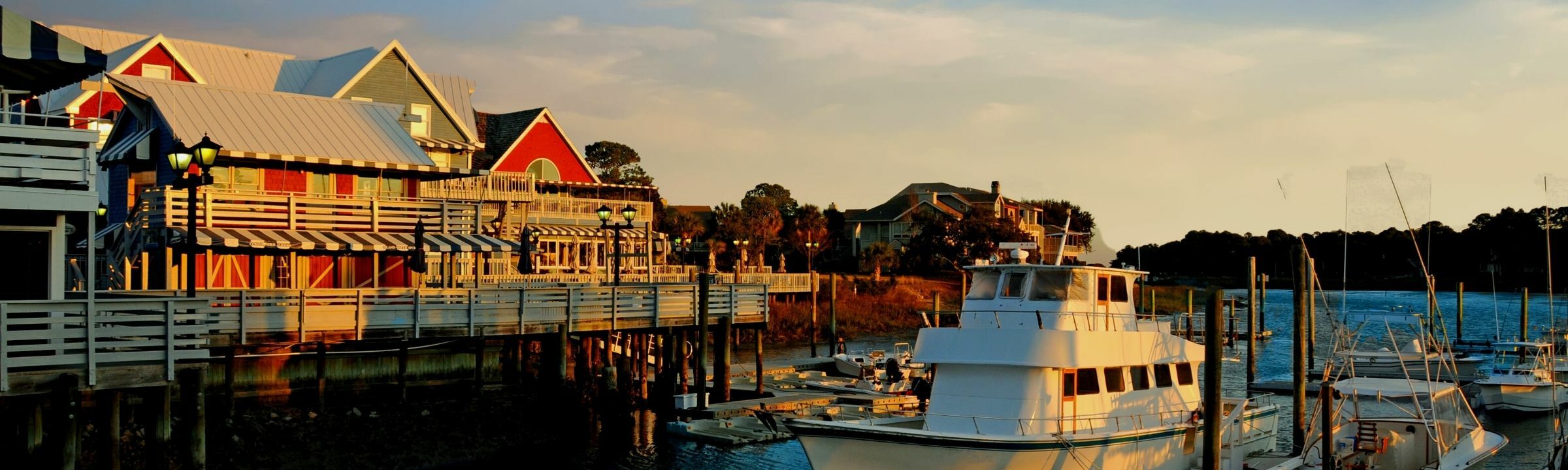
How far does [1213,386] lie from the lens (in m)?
22.2

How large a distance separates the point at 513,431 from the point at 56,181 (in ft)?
41.7

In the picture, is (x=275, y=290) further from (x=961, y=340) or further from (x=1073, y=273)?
(x=1073, y=273)

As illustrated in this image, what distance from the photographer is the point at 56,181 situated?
18656 mm

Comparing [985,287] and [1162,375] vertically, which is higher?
[985,287]

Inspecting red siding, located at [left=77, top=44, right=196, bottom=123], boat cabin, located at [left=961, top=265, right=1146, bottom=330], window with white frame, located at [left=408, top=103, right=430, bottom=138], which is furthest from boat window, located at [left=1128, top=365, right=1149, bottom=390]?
red siding, located at [left=77, top=44, right=196, bottom=123]

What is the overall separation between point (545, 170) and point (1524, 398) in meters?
42.3

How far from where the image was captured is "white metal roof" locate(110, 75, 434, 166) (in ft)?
111

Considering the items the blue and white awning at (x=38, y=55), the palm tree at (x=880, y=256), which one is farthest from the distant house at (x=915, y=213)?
the blue and white awning at (x=38, y=55)

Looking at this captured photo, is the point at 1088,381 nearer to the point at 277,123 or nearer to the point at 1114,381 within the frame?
the point at 1114,381

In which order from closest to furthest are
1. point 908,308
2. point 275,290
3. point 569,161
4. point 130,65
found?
point 275,290
point 130,65
point 569,161
point 908,308

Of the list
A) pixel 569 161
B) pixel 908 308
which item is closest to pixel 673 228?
pixel 908 308

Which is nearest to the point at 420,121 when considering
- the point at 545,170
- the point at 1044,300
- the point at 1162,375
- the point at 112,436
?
the point at 545,170

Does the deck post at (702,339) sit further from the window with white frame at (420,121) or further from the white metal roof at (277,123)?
the window with white frame at (420,121)

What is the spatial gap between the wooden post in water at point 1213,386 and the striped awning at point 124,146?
26.6 m
